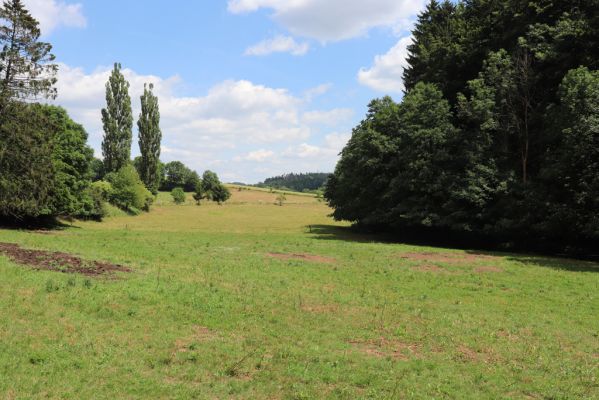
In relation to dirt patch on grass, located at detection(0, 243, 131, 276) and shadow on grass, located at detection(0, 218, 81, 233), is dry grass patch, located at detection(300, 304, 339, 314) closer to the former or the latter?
dirt patch on grass, located at detection(0, 243, 131, 276)

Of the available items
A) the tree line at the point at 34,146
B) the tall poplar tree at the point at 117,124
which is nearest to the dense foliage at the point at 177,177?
the tall poplar tree at the point at 117,124

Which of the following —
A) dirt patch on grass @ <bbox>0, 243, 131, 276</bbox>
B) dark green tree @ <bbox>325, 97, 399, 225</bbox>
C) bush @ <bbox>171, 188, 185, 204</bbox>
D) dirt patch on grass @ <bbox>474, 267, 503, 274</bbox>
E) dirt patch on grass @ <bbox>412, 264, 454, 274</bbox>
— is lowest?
A: dirt patch on grass @ <bbox>412, 264, 454, 274</bbox>

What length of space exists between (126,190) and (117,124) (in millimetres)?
16159

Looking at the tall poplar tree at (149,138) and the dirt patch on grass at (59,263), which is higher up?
the tall poplar tree at (149,138)

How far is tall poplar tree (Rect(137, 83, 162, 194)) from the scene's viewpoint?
98.5m

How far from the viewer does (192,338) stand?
11734mm

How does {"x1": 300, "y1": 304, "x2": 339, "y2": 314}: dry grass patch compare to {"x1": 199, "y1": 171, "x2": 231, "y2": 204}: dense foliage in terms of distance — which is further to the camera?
{"x1": 199, "y1": 171, "x2": 231, "y2": 204}: dense foliage

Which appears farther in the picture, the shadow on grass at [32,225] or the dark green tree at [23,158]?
the shadow on grass at [32,225]

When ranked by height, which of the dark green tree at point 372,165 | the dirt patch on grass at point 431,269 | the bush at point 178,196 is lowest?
the dirt patch on grass at point 431,269

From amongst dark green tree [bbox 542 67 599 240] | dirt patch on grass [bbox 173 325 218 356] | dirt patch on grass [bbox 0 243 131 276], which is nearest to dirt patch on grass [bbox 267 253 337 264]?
dirt patch on grass [bbox 0 243 131 276]

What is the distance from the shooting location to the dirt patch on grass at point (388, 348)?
11.5m

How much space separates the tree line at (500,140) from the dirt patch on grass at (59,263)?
30.6 m

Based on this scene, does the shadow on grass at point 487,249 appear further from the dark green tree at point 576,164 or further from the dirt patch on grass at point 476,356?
the dirt patch on grass at point 476,356

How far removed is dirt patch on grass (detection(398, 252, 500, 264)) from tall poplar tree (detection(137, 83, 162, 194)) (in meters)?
79.1
